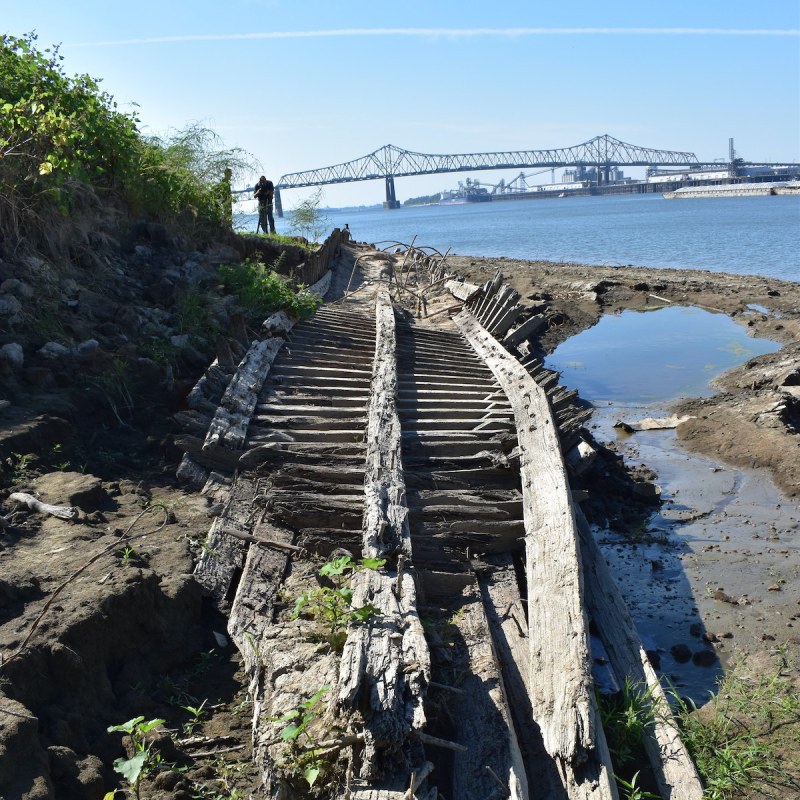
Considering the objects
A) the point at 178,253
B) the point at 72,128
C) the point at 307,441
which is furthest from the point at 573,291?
the point at 307,441

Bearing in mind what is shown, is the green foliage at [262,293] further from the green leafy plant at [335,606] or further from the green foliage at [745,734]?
the green foliage at [745,734]

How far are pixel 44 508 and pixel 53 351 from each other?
7.80 ft

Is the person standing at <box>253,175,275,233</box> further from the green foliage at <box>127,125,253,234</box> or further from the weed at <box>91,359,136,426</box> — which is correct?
the weed at <box>91,359,136,426</box>

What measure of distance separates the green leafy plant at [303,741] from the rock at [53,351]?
4.48 metres

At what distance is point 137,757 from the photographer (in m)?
3.10

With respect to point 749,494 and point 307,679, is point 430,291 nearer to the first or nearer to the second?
point 749,494

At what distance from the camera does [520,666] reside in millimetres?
4133

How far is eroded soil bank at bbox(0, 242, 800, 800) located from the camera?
11.3 feet

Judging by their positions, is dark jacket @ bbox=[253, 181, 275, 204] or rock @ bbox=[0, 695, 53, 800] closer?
rock @ bbox=[0, 695, 53, 800]

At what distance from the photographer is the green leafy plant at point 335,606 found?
379 centimetres

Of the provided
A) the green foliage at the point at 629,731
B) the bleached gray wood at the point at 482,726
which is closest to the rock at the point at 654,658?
the green foliage at the point at 629,731

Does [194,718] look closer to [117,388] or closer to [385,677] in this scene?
[385,677]

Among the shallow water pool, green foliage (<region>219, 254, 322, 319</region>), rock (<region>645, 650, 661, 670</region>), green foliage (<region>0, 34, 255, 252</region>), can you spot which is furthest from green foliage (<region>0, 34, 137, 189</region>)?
the shallow water pool

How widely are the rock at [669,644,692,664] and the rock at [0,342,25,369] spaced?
5444 millimetres
